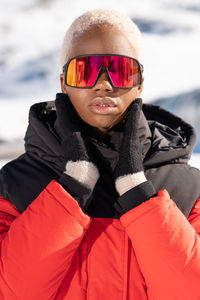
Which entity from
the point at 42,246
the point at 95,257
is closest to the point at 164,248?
the point at 95,257

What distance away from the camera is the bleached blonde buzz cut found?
1356mm

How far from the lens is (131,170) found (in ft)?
4.10

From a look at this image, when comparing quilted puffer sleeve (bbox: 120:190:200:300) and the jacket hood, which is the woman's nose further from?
quilted puffer sleeve (bbox: 120:190:200:300)

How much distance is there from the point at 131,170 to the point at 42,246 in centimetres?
45

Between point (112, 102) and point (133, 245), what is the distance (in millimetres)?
603

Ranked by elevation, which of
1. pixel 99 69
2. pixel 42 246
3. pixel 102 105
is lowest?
pixel 42 246

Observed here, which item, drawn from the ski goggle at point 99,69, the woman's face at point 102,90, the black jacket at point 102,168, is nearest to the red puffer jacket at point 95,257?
the black jacket at point 102,168

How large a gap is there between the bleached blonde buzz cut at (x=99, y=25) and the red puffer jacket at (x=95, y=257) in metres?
0.68

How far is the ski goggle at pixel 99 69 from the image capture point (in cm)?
130

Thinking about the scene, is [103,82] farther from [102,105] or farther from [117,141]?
[117,141]

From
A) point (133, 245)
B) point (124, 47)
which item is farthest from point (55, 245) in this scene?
point (124, 47)

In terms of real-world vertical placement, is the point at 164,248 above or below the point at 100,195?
below

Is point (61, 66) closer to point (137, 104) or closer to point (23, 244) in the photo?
point (137, 104)

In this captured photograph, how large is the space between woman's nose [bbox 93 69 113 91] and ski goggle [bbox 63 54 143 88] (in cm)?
1
